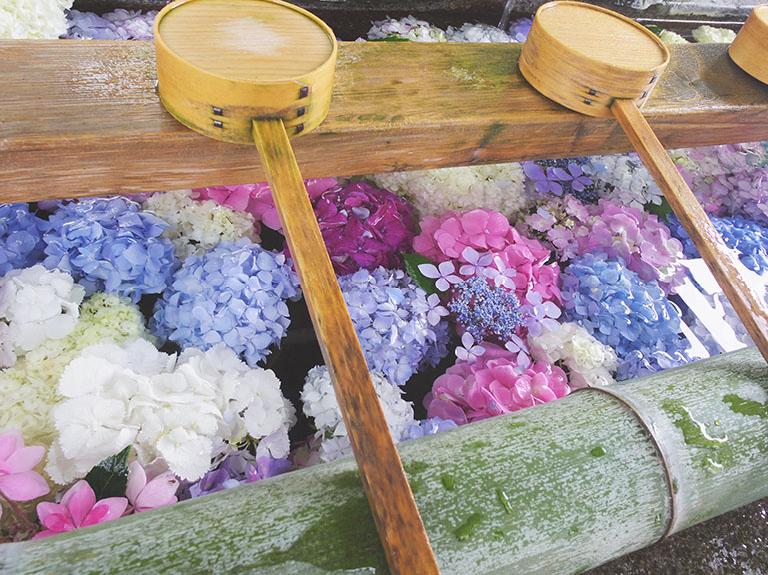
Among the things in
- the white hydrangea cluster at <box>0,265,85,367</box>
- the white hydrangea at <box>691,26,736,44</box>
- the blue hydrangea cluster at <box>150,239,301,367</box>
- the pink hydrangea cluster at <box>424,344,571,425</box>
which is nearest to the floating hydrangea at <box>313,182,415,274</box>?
the blue hydrangea cluster at <box>150,239,301,367</box>

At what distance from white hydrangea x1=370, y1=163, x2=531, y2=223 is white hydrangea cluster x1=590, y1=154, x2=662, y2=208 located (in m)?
0.49

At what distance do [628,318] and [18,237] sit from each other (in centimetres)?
221

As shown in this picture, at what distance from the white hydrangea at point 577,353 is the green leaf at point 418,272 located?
435 millimetres

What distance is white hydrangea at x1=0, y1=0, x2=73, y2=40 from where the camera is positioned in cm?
210

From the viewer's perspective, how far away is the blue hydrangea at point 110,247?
1875mm

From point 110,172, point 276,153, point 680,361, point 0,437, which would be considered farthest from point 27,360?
point 680,361

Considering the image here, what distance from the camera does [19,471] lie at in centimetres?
141

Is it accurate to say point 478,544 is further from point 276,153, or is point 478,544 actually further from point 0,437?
point 0,437

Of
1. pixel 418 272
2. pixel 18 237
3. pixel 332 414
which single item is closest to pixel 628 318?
pixel 418 272

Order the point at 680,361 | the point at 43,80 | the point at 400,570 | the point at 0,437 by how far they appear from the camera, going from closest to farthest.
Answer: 1. the point at 400,570
2. the point at 0,437
3. the point at 43,80
4. the point at 680,361

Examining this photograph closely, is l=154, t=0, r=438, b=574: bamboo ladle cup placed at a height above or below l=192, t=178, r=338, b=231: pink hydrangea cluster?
above

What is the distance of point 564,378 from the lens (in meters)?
2.10

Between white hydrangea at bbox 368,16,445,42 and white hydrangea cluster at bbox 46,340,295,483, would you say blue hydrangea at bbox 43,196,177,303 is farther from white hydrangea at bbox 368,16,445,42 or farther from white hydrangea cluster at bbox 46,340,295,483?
white hydrangea at bbox 368,16,445,42

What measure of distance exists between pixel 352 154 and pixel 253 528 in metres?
1.10
